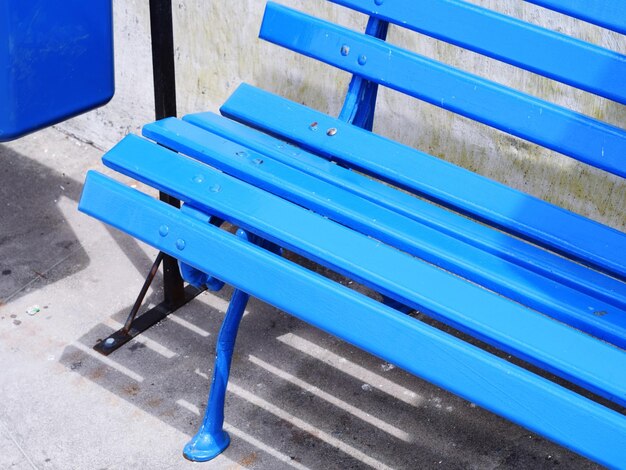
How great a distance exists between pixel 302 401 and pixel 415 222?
0.72m

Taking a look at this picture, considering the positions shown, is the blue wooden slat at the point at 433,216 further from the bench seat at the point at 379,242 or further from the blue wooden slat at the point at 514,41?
the blue wooden slat at the point at 514,41

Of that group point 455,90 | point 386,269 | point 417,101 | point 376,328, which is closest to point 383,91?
point 417,101

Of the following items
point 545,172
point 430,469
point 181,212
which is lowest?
point 430,469

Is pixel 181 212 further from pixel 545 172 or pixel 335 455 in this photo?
pixel 545 172

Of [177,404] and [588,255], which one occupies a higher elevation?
[588,255]

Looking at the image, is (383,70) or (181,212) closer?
(181,212)

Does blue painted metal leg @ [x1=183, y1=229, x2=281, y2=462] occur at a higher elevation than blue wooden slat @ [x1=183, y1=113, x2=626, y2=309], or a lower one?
lower

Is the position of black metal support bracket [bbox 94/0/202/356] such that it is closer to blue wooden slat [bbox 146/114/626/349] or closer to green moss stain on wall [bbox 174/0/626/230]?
blue wooden slat [bbox 146/114/626/349]

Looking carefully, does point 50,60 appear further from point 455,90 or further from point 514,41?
point 514,41

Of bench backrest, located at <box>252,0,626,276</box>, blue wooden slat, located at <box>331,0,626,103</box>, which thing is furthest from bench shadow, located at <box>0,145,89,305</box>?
blue wooden slat, located at <box>331,0,626,103</box>

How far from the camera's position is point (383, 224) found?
8.36 ft

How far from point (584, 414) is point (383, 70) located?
1165 millimetres

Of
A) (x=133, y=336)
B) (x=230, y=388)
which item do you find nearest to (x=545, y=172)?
(x=230, y=388)

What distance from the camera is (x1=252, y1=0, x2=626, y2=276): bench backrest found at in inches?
101
